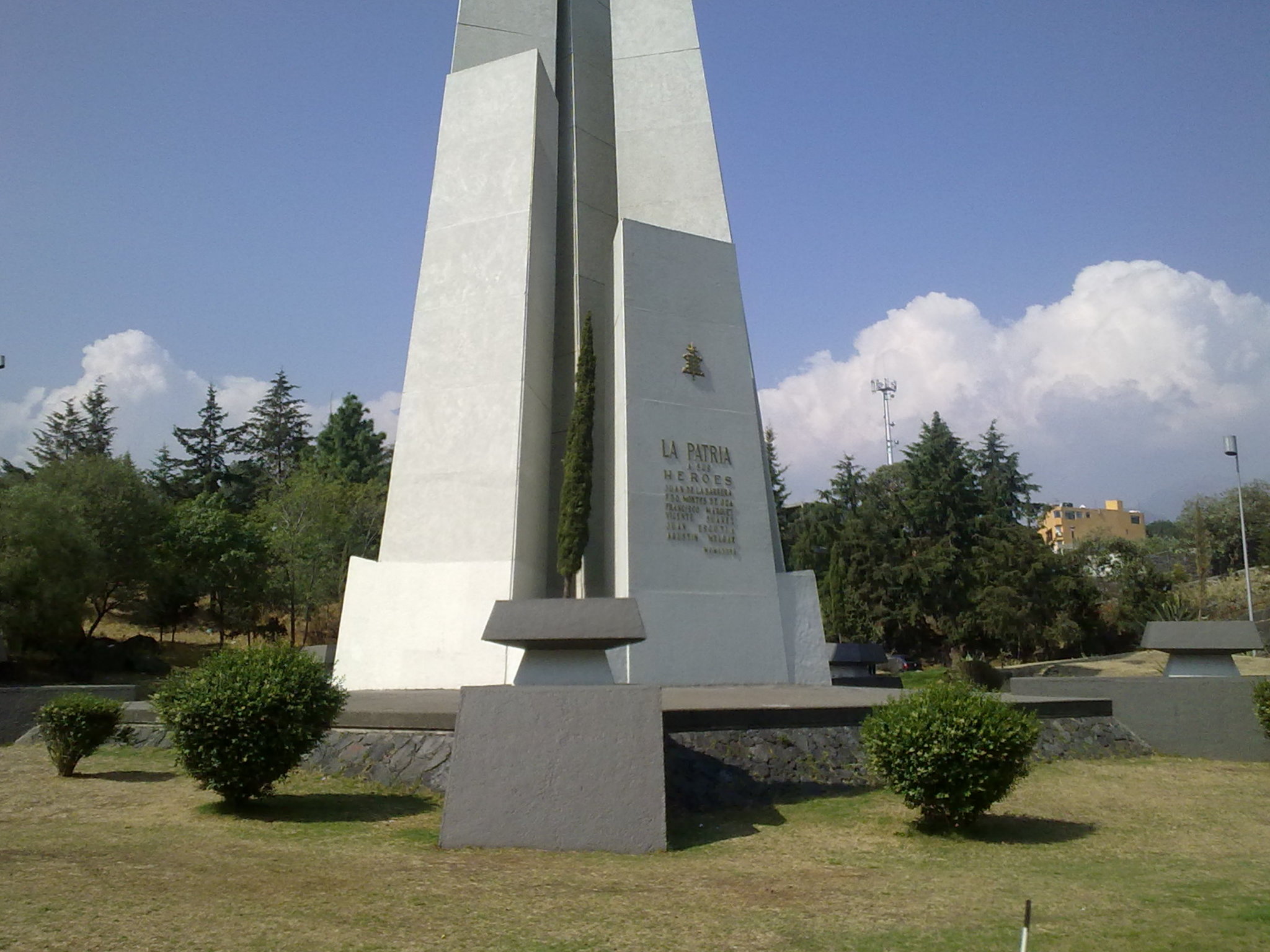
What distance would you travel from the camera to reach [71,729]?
8.77 metres

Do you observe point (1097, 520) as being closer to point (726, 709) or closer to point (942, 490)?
point (942, 490)

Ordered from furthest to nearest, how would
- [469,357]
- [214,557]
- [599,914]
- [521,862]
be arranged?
1. [214,557]
2. [469,357]
3. [521,862]
4. [599,914]

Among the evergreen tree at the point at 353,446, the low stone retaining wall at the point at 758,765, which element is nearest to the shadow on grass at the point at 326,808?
the low stone retaining wall at the point at 758,765

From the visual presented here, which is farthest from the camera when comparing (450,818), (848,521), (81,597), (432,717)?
(848,521)

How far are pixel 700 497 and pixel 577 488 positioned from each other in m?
1.76

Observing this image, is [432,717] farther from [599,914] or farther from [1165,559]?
[1165,559]

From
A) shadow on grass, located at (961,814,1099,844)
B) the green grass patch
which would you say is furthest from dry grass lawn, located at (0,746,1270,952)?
the green grass patch

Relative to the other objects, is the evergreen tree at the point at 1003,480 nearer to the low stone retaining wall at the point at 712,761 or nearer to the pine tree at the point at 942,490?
the pine tree at the point at 942,490

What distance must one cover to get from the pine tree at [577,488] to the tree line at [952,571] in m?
17.0

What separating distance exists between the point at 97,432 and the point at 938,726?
49896mm

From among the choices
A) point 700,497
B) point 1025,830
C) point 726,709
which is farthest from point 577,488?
A: point 1025,830

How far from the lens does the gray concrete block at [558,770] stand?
664 cm

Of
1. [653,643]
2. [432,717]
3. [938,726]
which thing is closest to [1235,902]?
[938,726]

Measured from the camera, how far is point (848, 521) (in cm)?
3672
